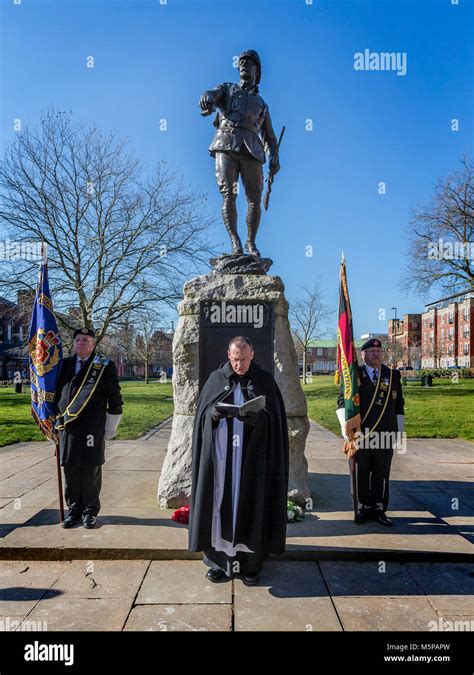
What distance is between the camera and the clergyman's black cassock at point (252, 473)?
3.66 metres

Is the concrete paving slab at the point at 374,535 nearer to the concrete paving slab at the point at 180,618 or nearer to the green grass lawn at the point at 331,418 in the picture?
the concrete paving slab at the point at 180,618

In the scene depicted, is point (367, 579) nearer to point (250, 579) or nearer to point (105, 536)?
point (250, 579)

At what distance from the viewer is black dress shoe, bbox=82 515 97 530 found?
14.9ft

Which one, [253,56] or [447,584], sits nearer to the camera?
[447,584]

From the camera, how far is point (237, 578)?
3.77 metres

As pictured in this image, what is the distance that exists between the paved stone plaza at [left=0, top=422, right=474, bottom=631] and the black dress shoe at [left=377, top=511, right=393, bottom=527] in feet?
0.30

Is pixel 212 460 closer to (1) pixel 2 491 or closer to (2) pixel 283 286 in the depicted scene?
(2) pixel 283 286

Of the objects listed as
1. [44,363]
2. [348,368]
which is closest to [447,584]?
[348,368]

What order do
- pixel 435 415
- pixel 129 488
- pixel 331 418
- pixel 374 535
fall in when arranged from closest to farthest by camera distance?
pixel 374 535, pixel 129 488, pixel 435 415, pixel 331 418

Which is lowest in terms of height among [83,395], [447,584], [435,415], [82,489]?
[435,415]

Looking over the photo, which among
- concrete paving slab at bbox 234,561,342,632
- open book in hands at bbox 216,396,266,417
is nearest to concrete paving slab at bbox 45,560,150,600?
concrete paving slab at bbox 234,561,342,632

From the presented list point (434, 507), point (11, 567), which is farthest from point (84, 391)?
point (434, 507)

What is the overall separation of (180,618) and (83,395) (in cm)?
231
